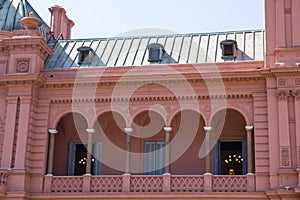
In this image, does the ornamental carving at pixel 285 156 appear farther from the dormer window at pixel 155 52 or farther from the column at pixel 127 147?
the dormer window at pixel 155 52

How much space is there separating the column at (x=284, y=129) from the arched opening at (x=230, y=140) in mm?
3032

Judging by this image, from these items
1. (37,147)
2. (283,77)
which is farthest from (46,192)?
(283,77)

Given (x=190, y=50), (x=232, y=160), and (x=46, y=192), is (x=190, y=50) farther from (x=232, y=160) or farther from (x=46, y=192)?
(x=46, y=192)

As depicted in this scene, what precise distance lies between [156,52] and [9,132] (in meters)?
8.12

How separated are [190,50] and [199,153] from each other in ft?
17.1

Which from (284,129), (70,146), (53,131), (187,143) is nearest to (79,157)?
(70,146)

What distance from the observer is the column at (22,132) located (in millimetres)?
25500

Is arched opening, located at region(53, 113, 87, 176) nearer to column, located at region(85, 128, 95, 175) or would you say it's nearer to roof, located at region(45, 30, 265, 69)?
column, located at region(85, 128, 95, 175)

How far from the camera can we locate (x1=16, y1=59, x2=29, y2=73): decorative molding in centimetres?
2703

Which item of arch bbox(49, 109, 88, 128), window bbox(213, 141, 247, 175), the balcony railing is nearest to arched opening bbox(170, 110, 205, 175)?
window bbox(213, 141, 247, 175)

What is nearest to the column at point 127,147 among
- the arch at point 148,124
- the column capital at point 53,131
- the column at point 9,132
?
the arch at point 148,124

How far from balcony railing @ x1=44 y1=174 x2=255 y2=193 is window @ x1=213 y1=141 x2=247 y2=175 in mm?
2322

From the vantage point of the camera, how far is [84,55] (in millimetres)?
29141

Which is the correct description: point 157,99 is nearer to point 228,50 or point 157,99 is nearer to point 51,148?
point 228,50
